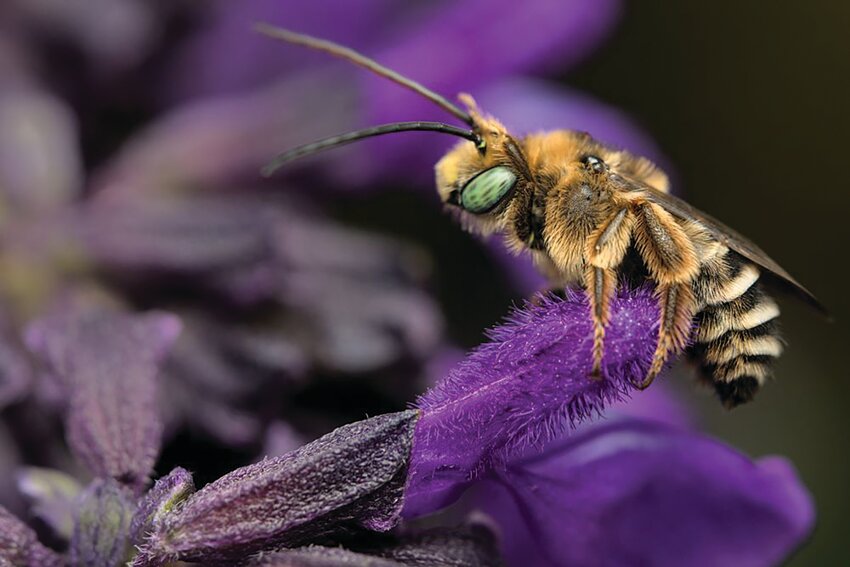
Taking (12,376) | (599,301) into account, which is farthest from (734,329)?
(12,376)

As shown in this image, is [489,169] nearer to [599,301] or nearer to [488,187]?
[488,187]

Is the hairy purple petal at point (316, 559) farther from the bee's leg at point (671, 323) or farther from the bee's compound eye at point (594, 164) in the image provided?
the bee's compound eye at point (594, 164)

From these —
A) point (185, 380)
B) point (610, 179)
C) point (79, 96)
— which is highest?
point (79, 96)

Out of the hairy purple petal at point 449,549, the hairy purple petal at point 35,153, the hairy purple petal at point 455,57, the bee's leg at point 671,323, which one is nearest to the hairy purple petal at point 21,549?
the hairy purple petal at point 449,549

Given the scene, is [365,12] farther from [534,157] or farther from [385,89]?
[534,157]

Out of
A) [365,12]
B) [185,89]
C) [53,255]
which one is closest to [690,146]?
[365,12]

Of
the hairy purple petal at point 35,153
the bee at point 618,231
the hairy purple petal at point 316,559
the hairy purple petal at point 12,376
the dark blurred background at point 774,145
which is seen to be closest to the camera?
the hairy purple petal at point 316,559

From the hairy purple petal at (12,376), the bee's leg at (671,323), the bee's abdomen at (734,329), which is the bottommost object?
the bee's leg at (671,323)
